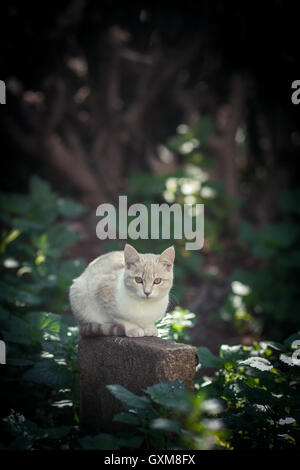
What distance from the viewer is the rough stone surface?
1980 millimetres

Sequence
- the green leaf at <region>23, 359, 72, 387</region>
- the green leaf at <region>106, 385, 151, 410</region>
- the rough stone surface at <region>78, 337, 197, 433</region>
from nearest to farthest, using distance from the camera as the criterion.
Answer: the green leaf at <region>106, 385, 151, 410</region>, the rough stone surface at <region>78, 337, 197, 433</region>, the green leaf at <region>23, 359, 72, 387</region>

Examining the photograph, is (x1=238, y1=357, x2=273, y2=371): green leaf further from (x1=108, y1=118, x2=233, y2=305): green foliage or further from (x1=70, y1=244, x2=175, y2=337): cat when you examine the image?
(x1=108, y1=118, x2=233, y2=305): green foliage

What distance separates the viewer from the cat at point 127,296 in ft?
6.66

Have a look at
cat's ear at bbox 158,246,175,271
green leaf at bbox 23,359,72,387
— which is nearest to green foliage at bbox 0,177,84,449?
green leaf at bbox 23,359,72,387

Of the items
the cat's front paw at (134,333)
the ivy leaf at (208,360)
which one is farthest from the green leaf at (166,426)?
the ivy leaf at (208,360)

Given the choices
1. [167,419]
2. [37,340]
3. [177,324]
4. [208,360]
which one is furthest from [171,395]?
[37,340]

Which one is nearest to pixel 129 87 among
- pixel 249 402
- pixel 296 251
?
pixel 296 251

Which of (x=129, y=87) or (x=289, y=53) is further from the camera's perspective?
(x=129, y=87)

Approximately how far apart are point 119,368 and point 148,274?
504mm

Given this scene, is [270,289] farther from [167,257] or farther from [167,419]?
[167,419]

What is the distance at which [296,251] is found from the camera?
4793mm

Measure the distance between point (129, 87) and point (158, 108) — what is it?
0.53 meters

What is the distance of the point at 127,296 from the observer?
208 centimetres

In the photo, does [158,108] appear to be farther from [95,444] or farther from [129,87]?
[95,444]
